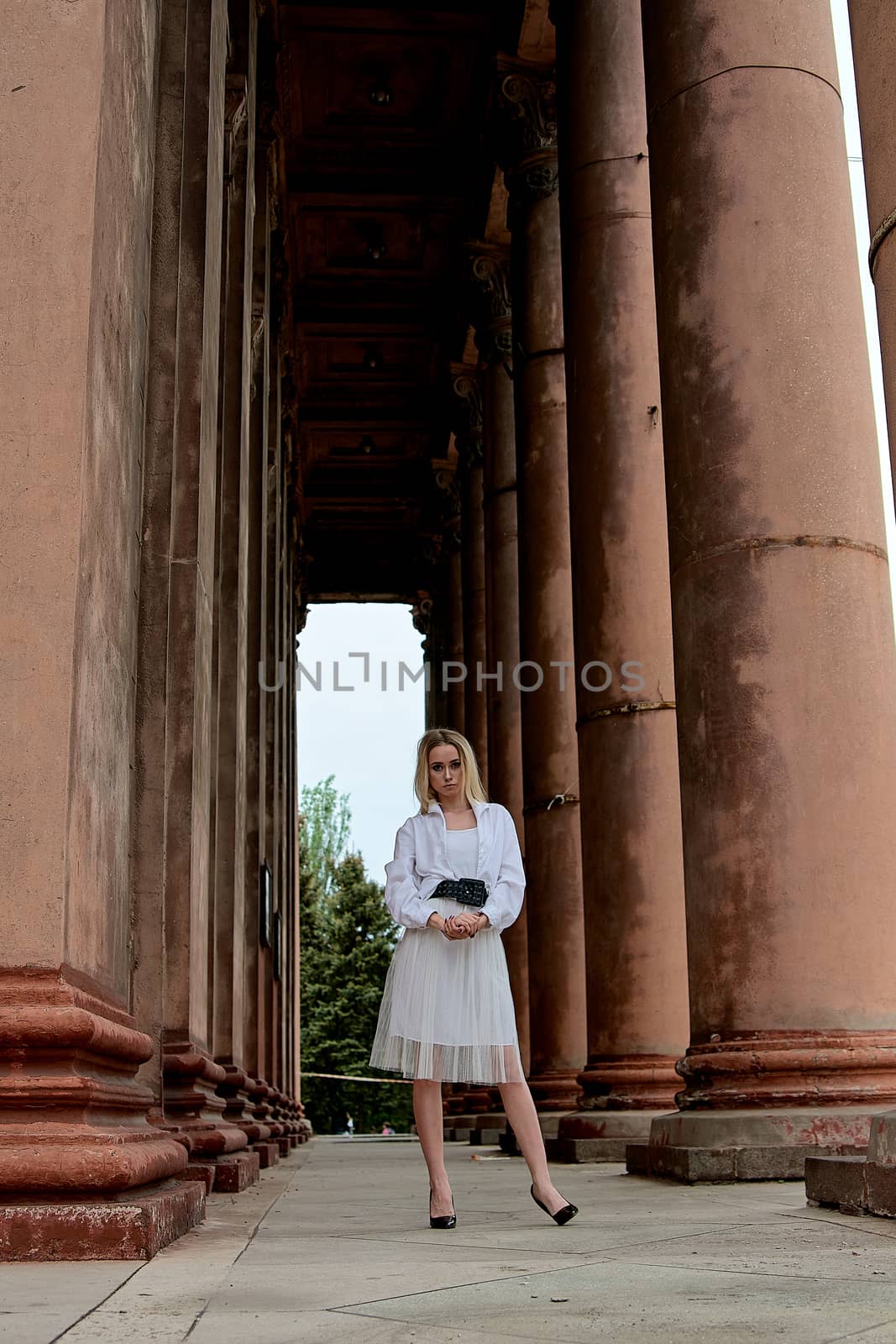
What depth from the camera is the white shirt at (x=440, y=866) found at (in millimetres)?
9562

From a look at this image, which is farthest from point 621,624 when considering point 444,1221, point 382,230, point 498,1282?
point 382,230

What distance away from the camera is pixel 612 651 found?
61.7 ft

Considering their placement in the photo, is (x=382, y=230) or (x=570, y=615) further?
(x=382, y=230)

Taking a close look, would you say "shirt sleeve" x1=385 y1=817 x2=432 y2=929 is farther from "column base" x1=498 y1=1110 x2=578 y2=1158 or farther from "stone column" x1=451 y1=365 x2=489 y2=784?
"stone column" x1=451 y1=365 x2=489 y2=784

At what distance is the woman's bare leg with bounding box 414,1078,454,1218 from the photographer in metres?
9.43

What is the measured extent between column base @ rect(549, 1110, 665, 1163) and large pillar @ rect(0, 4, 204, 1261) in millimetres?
8965

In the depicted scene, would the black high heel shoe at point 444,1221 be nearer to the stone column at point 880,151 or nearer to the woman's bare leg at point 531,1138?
the woman's bare leg at point 531,1138

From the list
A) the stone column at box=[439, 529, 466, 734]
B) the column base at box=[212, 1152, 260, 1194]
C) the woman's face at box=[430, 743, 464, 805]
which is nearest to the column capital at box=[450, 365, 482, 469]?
the stone column at box=[439, 529, 466, 734]

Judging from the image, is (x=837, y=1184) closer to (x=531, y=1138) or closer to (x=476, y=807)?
(x=531, y=1138)

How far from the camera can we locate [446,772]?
32.4 ft

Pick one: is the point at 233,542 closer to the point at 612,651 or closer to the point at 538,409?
the point at 612,651

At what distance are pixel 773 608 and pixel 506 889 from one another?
3.93 meters

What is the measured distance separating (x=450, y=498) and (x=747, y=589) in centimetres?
3966

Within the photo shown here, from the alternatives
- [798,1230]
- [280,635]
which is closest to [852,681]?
[798,1230]
